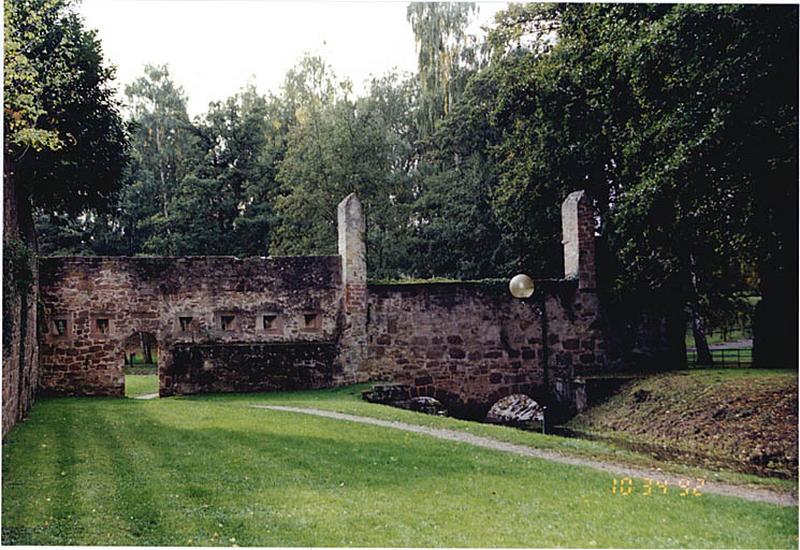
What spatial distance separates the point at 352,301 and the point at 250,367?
2295mm

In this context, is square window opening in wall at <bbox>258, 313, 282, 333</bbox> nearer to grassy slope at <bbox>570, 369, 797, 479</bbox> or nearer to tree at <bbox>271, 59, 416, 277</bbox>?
grassy slope at <bbox>570, 369, 797, 479</bbox>

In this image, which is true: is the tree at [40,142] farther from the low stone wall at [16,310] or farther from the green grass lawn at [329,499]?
the green grass lawn at [329,499]

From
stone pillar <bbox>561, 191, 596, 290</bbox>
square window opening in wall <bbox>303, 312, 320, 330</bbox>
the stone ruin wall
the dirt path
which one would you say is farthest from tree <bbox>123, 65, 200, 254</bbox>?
the dirt path

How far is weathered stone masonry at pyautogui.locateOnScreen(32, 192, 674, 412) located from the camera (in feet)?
50.2

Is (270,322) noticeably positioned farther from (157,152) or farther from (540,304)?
(157,152)

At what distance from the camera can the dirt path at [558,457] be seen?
7871 mm

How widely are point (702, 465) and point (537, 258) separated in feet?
29.5

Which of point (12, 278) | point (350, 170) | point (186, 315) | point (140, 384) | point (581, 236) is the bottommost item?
point (140, 384)

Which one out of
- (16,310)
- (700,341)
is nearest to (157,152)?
(16,310)

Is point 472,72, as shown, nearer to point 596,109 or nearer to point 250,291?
point 596,109

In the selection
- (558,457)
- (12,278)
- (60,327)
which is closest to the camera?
(558,457)

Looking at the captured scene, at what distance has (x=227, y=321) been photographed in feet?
51.6

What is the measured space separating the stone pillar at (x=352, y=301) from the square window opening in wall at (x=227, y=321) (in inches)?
81.2

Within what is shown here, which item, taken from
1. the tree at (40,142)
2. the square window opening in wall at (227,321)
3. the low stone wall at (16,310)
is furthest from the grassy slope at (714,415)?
the tree at (40,142)
